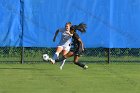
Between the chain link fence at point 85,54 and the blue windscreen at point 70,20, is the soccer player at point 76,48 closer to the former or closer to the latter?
the blue windscreen at point 70,20

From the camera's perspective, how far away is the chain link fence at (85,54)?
62.4 ft

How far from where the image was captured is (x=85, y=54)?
1969cm

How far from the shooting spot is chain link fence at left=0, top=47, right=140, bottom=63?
1902 cm
